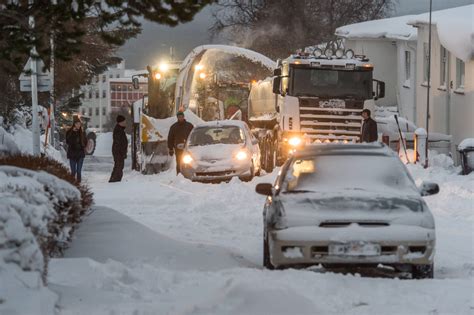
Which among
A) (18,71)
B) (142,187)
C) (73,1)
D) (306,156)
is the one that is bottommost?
(142,187)

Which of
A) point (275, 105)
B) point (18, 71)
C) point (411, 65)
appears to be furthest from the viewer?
point (411, 65)

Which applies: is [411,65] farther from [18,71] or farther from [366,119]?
[18,71]

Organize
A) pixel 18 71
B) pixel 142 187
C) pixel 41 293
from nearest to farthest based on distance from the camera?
1. pixel 41 293
2. pixel 18 71
3. pixel 142 187

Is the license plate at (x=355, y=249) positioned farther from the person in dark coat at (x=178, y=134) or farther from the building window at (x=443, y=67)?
the building window at (x=443, y=67)

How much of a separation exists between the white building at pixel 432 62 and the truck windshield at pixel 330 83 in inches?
143

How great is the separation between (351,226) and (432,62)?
24.7m

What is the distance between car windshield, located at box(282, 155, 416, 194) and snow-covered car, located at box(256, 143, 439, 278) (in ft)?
0.04

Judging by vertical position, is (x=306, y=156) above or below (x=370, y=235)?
above

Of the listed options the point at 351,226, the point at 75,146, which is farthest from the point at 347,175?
the point at 75,146

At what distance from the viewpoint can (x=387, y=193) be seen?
1016 centimetres

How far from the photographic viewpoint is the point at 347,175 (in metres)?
10.6

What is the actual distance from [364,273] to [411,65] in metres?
30.0

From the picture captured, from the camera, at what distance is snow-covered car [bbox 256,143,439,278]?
9.65m

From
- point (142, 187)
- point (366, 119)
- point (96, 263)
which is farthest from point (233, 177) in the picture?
point (96, 263)
